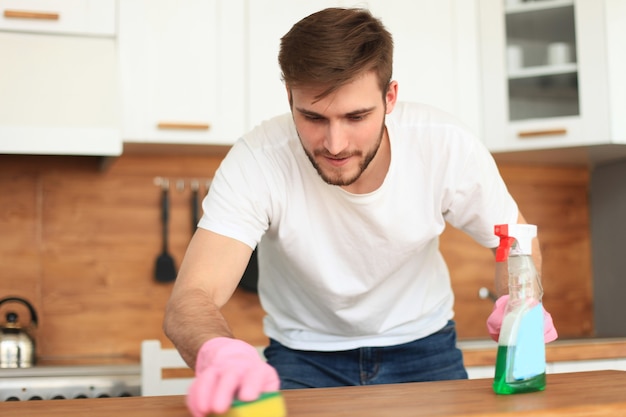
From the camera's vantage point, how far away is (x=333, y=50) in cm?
134

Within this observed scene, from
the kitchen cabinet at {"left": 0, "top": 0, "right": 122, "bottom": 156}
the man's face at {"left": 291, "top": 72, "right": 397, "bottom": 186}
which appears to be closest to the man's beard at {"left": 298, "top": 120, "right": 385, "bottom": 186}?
the man's face at {"left": 291, "top": 72, "right": 397, "bottom": 186}

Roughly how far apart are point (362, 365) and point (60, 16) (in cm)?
139

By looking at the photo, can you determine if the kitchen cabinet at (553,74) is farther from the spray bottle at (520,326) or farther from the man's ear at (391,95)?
the spray bottle at (520,326)

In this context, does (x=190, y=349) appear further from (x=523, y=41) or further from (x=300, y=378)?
(x=523, y=41)

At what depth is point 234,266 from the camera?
1.37 metres

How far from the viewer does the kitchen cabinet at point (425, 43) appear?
2580 mm

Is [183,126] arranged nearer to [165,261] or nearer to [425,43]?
[165,261]

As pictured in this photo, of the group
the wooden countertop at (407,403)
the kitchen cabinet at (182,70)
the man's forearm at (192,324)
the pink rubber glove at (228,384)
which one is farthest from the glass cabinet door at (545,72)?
the pink rubber glove at (228,384)

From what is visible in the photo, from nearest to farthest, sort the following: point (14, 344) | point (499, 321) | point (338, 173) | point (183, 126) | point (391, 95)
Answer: point (499, 321)
point (338, 173)
point (391, 95)
point (14, 344)
point (183, 126)

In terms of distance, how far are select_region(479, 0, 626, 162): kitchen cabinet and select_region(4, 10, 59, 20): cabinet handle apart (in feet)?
4.44

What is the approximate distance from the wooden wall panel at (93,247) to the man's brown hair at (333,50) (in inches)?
55.2

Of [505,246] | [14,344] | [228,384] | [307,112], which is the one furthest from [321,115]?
[14,344]

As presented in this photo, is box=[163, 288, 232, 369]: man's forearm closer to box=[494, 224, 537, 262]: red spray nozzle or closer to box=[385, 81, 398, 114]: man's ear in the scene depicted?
box=[494, 224, 537, 262]: red spray nozzle

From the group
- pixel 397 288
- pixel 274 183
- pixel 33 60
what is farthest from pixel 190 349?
pixel 33 60
